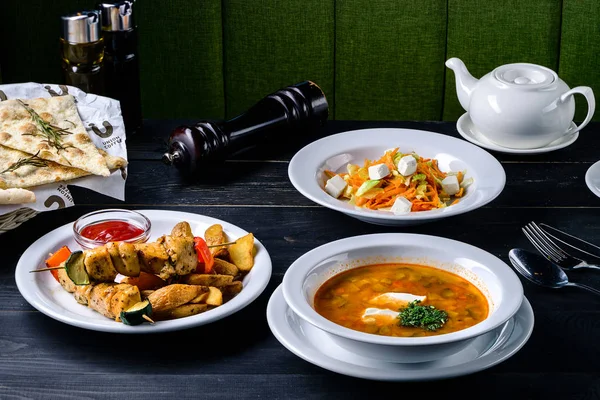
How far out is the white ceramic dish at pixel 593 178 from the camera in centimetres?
174

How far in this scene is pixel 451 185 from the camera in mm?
1755

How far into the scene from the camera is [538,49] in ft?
9.99

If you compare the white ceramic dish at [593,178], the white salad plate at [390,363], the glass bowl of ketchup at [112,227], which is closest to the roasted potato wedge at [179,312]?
the white salad plate at [390,363]

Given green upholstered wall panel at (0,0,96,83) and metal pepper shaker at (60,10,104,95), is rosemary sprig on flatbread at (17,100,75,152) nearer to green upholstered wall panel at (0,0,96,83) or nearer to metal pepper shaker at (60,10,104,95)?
metal pepper shaker at (60,10,104,95)

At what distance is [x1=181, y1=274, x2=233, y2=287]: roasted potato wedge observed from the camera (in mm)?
1328

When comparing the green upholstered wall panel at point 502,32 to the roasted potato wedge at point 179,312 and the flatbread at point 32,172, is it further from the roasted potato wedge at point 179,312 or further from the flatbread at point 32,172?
the roasted potato wedge at point 179,312

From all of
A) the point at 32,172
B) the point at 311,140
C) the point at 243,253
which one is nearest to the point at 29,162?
the point at 32,172

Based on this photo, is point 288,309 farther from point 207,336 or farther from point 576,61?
point 576,61

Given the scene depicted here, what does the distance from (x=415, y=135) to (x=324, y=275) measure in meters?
0.79

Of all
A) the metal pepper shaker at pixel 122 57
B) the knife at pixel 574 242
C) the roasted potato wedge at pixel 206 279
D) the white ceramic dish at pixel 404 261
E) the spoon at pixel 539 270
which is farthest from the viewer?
the metal pepper shaker at pixel 122 57

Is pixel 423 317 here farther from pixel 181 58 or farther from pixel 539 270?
pixel 181 58

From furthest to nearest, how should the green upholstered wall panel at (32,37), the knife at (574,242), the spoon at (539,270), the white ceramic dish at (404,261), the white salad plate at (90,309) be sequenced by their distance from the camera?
1. the green upholstered wall panel at (32,37)
2. the knife at (574,242)
3. the spoon at (539,270)
4. the white salad plate at (90,309)
5. the white ceramic dish at (404,261)

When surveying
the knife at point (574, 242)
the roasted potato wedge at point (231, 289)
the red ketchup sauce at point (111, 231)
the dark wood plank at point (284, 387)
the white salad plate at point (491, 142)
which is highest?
the white salad plate at point (491, 142)

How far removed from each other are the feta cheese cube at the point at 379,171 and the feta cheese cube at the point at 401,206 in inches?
4.7
